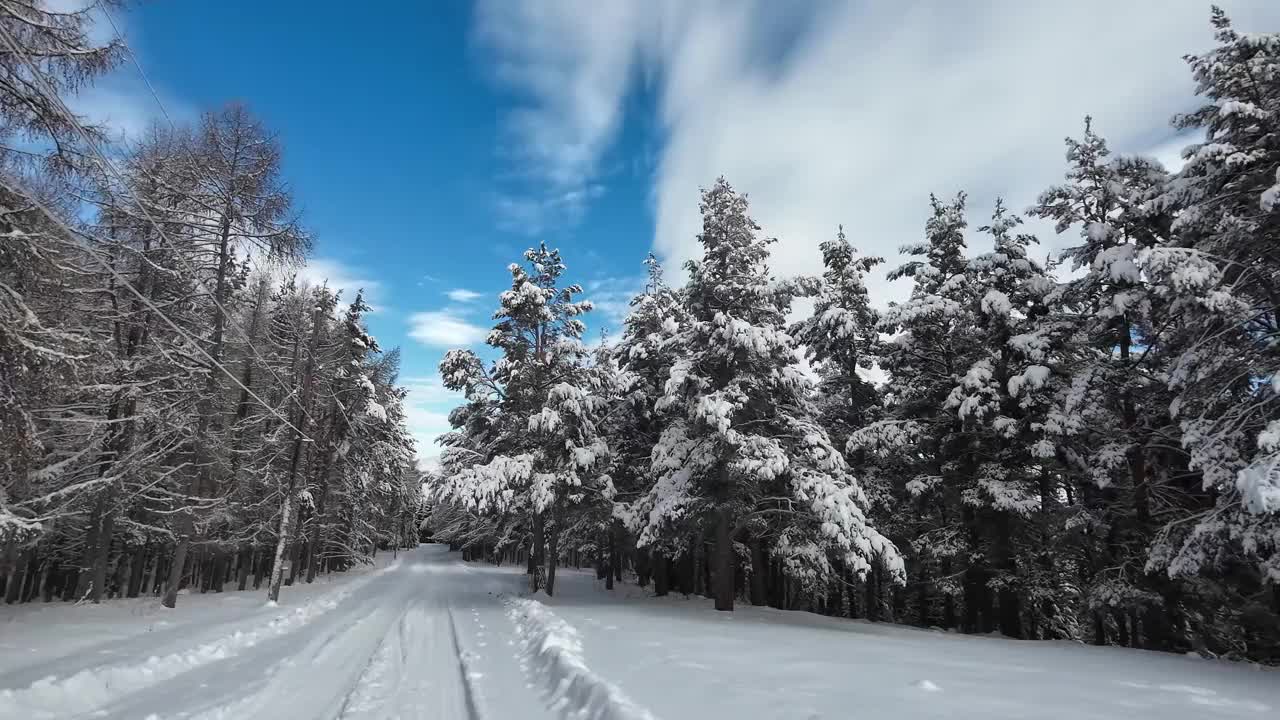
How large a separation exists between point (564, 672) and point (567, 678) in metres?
0.28

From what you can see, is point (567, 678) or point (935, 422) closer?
point (567, 678)

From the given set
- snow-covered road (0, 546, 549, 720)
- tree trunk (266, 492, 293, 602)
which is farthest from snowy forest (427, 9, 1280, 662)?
snow-covered road (0, 546, 549, 720)

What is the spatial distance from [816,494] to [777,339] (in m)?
4.09

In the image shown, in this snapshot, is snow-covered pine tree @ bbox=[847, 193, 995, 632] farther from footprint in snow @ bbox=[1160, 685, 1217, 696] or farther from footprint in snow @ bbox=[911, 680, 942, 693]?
footprint in snow @ bbox=[911, 680, 942, 693]

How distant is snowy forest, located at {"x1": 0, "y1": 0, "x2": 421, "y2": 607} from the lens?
8.20m

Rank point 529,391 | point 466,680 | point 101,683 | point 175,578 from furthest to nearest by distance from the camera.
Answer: point 529,391
point 175,578
point 466,680
point 101,683

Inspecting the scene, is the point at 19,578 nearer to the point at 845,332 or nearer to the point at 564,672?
the point at 564,672

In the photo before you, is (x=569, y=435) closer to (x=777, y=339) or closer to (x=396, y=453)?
(x=777, y=339)

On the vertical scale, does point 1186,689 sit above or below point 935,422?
below

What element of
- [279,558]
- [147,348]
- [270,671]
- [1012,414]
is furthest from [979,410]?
[147,348]

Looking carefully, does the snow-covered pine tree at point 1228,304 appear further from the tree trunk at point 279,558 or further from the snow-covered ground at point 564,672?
the tree trunk at point 279,558

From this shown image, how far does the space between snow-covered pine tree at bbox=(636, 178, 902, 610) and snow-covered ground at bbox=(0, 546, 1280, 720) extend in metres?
2.74

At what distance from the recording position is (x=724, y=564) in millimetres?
16641

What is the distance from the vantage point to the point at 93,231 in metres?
13.3
